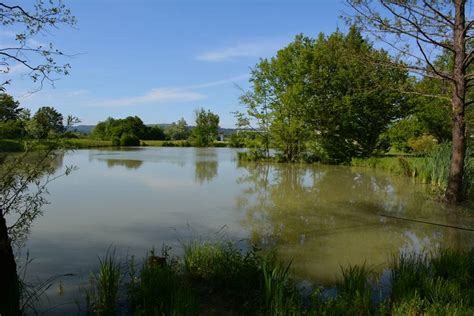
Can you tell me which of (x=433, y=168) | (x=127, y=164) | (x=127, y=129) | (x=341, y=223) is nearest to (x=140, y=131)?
(x=127, y=129)

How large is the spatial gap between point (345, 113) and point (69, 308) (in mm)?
20116

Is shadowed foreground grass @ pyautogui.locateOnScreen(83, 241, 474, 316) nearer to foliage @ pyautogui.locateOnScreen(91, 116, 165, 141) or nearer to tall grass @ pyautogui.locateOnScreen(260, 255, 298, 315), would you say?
tall grass @ pyautogui.locateOnScreen(260, 255, 298, 315)

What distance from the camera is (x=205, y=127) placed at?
52.2 metres

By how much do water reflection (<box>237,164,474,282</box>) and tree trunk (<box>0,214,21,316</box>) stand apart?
2.99 meters

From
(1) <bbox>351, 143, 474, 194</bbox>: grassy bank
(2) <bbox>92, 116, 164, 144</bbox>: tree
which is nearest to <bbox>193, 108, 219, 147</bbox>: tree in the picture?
(2) <bbox>92, 116, 164, 144</bbox>: tree

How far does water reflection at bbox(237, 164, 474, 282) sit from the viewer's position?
5.61m

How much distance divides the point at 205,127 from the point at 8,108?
160 ft

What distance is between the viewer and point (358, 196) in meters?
11.5

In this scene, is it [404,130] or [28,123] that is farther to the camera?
[404,130]

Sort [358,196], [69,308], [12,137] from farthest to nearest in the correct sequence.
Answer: [358,196]
[12,137]
[69,308]

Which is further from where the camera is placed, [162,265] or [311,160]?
[311,160]

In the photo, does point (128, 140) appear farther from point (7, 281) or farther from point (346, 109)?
point (7, 281)

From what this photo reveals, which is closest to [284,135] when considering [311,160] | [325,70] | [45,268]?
[311,160]

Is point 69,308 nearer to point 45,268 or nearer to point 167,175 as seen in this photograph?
point 45,268
